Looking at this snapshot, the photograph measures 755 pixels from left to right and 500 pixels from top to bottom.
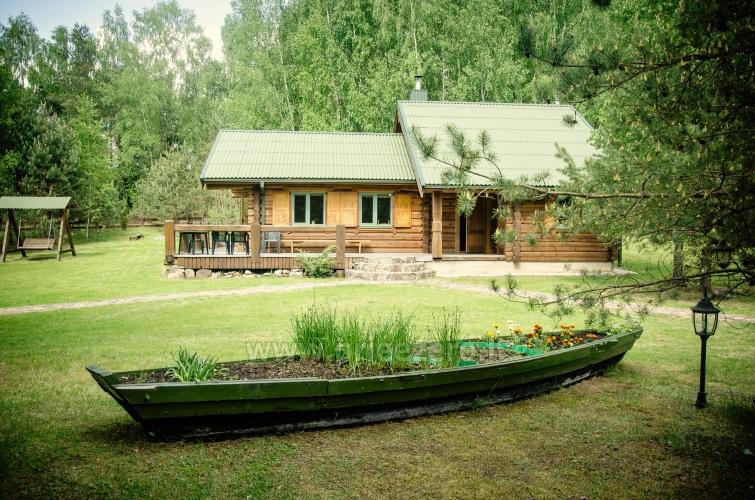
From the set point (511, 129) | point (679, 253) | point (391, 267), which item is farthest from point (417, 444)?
point (511, 129)

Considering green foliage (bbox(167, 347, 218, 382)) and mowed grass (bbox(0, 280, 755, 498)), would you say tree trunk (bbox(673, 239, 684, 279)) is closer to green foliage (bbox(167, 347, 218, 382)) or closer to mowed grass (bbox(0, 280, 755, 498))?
mowed grass (bbox(0, 280, 755, 498))

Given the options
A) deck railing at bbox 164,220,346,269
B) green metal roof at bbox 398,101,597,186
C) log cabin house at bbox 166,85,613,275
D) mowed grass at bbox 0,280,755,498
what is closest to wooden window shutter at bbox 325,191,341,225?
log cabin house at bbox 166,85,613,275

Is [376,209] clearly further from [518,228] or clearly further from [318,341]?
[318,341]

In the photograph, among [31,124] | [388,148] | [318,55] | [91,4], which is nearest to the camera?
[388,148]

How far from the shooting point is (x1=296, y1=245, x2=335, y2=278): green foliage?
17.5 metres

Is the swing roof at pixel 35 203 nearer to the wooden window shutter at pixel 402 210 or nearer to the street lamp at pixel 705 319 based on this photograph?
the wooden window shutter at pixel 402 210

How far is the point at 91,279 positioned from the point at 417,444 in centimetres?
1466

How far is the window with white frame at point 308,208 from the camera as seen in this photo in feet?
66.2

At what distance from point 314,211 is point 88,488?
16311mm

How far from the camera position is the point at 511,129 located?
22.2 meters

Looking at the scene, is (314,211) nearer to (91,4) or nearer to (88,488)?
(88,488)

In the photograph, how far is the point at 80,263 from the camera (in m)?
21.5

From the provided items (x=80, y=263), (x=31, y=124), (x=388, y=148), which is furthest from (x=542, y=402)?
(x=31, y=124)

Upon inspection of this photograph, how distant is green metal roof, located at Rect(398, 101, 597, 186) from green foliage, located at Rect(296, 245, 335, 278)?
4644mm
